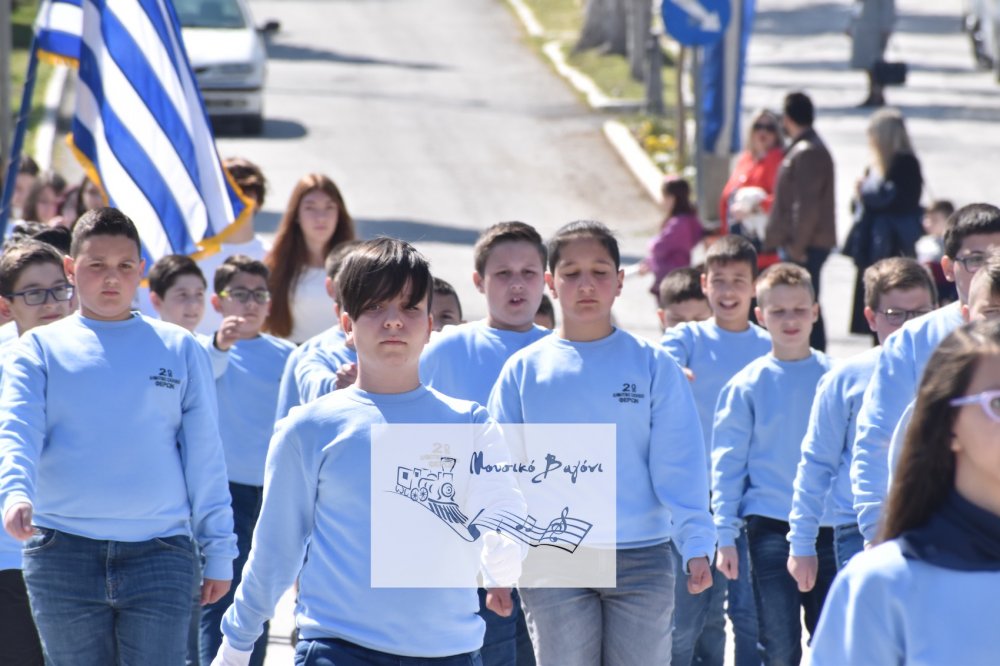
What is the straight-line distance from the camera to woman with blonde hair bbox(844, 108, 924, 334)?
40.3 feet

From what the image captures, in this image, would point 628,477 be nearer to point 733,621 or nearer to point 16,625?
point 733,621

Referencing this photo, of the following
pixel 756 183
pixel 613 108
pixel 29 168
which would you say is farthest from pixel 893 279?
pixel 613 108

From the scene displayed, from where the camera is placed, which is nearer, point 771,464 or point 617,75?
point 771,464

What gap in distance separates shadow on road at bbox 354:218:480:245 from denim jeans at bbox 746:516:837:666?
437 inches

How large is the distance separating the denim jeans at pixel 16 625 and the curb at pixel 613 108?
1483 cm

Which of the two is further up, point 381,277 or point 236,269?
point 236,269

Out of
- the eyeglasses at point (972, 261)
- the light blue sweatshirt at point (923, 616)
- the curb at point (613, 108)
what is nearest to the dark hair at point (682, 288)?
the eyeglasses at point (972, 261)

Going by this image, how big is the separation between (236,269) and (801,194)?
5885 mm

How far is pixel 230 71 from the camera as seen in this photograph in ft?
73.3

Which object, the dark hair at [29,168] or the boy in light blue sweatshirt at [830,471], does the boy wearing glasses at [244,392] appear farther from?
the dark hair at [29,168]

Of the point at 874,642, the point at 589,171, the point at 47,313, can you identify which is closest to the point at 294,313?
the point at 47,313

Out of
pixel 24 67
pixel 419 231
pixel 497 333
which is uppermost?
pixel 24 67

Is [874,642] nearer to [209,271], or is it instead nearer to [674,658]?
[674,658]

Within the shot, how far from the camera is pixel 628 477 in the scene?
5652 millimetres
